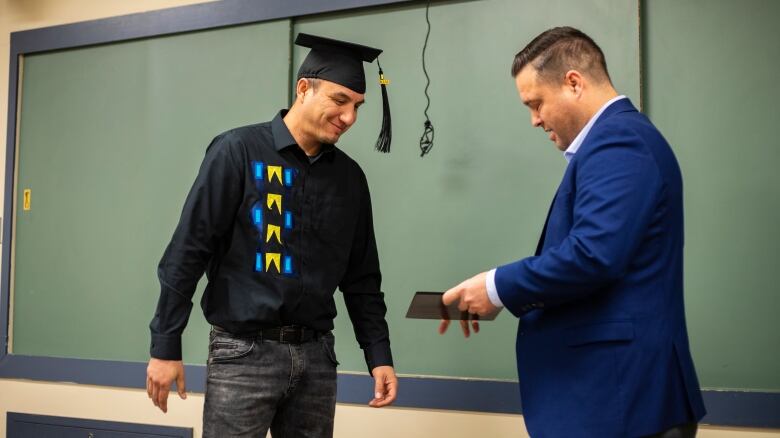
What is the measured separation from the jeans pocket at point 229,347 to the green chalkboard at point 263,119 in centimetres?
89

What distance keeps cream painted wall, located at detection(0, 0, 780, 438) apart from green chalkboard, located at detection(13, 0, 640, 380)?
0.46ft

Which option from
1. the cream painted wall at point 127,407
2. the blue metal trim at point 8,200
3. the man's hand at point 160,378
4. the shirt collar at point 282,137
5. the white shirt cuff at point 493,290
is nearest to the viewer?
the white shirt cuff at point 493,290

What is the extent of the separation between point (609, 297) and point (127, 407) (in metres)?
2.20

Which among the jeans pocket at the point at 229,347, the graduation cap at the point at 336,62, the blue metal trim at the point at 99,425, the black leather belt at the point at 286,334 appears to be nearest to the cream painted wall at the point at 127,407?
the blue metal trim at the point at 99,425

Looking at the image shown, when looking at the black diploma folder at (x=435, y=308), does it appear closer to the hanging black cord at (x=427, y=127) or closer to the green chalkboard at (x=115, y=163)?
the hanging black cord at (x=427, y=127)

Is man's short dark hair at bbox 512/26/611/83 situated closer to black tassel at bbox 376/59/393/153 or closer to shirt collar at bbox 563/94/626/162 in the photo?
shirt collar at bbox 563/94/626/162

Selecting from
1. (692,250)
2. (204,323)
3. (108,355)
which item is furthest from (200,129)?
(692,250)

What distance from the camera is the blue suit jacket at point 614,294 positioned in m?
1.27

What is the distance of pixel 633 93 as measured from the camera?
2.21 meters

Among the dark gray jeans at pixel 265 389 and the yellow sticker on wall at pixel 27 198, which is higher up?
the yellow sticker on wall at pixel 27 198

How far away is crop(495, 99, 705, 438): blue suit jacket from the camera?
127 cm

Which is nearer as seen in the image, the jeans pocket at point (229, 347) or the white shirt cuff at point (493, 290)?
the white shirt cuff at point (493, 290)

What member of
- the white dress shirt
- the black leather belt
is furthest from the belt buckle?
the white dress shirt

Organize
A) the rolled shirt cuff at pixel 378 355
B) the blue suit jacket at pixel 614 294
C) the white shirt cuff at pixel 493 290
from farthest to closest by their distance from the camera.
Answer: the rolled shirt cuff at pixel 378 355, the white shirt cuff at pixel 493 290, the blue suit jacket at pixel 614 294
